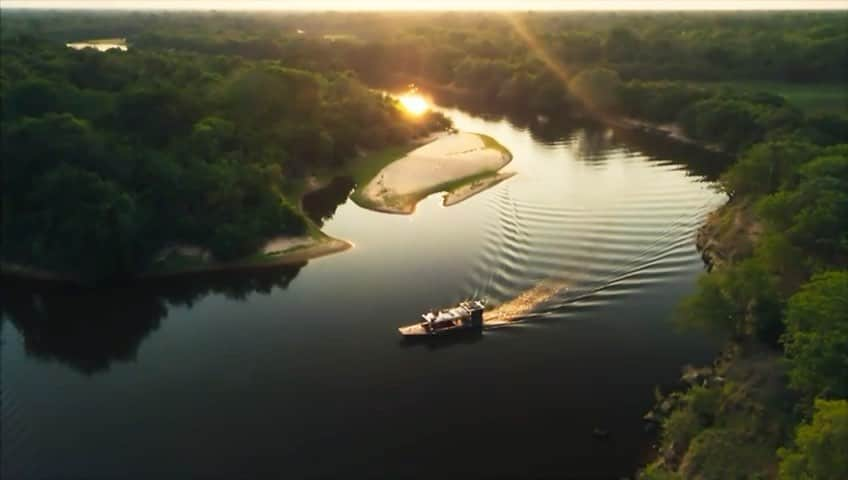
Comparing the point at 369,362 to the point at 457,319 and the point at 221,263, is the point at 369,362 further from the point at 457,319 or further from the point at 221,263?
the point at 221,263

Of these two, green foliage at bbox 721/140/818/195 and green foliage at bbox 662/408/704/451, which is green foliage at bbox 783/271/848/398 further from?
green foliage at bbox 721/140/818/195

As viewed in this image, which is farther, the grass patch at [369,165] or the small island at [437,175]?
the grass patch at [369,165]

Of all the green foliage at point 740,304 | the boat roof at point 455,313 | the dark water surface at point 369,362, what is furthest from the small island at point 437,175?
the green foliage at point 740,304

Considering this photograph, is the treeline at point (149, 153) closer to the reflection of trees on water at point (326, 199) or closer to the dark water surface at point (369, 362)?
the reflection of trees on water at point (326, 199)

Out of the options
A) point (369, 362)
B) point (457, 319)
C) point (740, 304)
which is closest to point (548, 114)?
point (457, 319)

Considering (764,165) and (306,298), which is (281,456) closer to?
(306,298)

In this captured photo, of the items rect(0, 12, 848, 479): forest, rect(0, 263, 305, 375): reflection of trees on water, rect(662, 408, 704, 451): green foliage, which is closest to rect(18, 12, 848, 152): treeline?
rect(0, 12, 848, 479): forest
